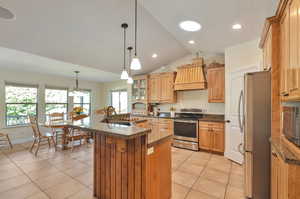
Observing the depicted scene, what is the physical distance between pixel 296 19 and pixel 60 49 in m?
3.91

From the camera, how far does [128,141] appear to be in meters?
1.68

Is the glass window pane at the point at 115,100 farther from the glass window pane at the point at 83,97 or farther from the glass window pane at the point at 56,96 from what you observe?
the glass window pane at the point at 56,96

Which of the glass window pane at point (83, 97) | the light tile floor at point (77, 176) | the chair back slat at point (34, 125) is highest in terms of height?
the glass window pane at point (83, 97)

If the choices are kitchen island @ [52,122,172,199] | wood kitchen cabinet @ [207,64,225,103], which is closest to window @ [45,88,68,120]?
kitchen island @ [52,122,172,199]

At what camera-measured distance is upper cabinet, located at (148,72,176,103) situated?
4991mm

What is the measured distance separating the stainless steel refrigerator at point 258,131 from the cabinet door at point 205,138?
6.43 feet

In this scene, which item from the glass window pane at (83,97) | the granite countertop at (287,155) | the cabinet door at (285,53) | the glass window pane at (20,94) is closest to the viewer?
the granite countertop at (287,155)

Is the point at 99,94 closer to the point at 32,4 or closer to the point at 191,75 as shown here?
the point at 191,75

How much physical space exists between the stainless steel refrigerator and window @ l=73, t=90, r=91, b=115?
22.0 feet

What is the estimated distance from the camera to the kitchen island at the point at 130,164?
1612 millimetres

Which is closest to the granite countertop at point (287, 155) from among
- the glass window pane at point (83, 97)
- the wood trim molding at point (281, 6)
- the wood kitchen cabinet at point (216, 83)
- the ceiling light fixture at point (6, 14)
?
the wood trim molding at point (281, 6)

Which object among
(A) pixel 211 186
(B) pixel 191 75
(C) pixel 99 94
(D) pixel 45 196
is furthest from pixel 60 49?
(C) pixel 99 94

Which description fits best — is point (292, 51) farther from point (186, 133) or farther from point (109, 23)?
point (186, 133)

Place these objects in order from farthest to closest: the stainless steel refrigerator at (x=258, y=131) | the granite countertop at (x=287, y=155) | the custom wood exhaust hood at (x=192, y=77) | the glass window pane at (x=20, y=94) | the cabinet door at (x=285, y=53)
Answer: the glass window pane at (x=20, y=94), the custom wood exhaust hood at (x=192, y=77), the stainless steel refrigerator at (x=258, y=131), the cabinet door at (x=285, y=53), the granite countertop at (x=287, y=155)
